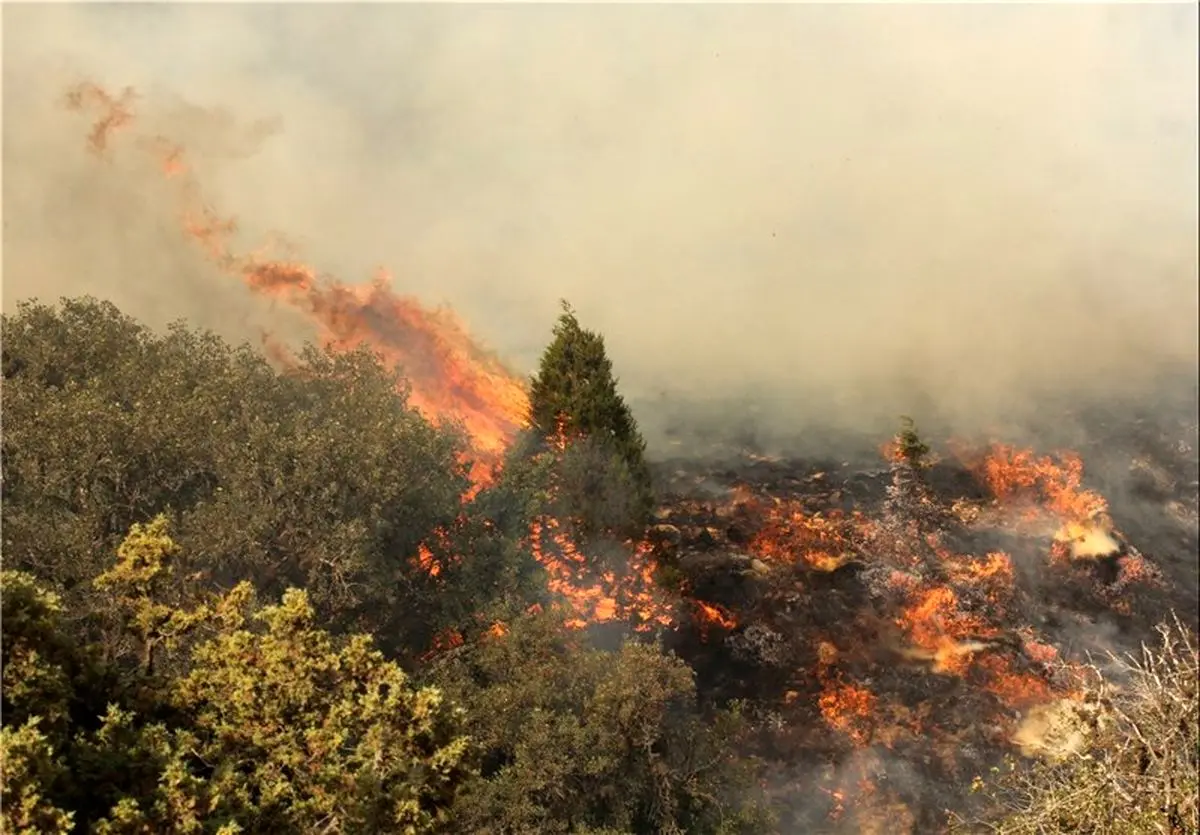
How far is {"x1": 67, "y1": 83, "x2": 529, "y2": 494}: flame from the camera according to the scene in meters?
53.4

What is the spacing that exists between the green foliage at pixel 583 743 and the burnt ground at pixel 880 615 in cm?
665

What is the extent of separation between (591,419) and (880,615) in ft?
52.6

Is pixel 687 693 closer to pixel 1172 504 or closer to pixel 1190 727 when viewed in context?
pixel 1190 727

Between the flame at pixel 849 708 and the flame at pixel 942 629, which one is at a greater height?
the flame at pixel 942 629

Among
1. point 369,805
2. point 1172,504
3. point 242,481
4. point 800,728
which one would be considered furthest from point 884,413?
point 369,805

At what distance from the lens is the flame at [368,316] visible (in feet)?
175

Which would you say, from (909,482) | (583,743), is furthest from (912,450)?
(583,743)

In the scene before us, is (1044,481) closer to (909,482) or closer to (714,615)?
(909,482)

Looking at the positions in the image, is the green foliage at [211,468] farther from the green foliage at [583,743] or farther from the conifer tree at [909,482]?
the conifer tree at [909,482]

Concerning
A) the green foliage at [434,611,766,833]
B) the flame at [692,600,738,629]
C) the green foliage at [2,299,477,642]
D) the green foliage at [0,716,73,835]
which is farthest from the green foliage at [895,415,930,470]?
the green foliage at [0,716,73,835]

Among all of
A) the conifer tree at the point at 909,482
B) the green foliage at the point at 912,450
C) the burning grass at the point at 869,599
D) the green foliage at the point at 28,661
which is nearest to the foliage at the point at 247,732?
the green foliage at the point at 28,661

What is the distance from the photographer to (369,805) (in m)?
14.8

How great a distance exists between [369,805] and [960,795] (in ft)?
82.7

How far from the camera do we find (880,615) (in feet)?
131
